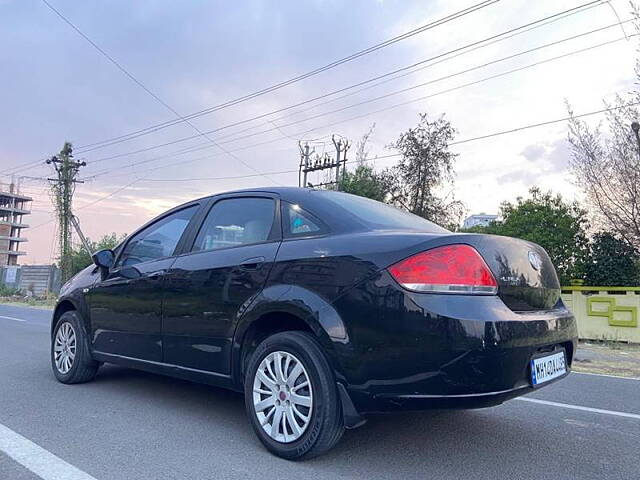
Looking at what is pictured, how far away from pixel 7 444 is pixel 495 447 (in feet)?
10.0

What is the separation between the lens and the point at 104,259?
184 inches

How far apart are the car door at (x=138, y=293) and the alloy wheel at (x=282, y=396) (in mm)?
1157

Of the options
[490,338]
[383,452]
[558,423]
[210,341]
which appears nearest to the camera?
[490,338]

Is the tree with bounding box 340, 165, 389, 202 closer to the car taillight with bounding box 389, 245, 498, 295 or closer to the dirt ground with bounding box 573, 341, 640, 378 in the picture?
the dirt ground with bounding box 573, 341, 640, 378

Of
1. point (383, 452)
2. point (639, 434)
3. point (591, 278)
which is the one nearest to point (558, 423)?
point (639, 434)

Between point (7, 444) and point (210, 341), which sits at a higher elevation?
point (210, 341)

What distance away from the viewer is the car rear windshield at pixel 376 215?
329 centimetres

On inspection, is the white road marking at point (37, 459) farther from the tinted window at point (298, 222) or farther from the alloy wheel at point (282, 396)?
the tinted window at point (298, 222)

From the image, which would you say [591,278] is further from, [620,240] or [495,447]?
[495,447]

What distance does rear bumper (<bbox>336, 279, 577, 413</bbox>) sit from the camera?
2.52 m

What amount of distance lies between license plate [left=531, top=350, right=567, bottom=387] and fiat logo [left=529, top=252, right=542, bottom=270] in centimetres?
52

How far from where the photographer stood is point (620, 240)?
1325 centimetres

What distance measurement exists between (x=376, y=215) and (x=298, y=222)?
55 cm

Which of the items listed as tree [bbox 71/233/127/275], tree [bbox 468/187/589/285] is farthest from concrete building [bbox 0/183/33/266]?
tree [bbox 468/187/589/285]
